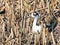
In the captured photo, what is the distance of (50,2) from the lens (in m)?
3.81

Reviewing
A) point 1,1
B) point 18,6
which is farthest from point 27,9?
point 1,1

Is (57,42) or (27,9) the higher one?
(27,9)

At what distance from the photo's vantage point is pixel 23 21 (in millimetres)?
3342

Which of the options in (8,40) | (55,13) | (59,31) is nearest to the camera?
(8,40)

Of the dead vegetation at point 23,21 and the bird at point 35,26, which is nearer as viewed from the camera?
the dead vegetation at point 23,21

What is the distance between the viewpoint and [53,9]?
3689 millimetres

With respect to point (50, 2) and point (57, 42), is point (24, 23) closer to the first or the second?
point (57, 42)

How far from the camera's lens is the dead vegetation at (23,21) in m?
3.07

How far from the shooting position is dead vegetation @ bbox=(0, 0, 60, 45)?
121 inches

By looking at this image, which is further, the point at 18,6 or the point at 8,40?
the point at 18,6

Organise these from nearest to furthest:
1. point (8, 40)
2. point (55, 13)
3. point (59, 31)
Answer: point (8, 40) → point (59, 31) → point (55, 13)

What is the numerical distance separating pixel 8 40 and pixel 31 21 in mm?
465

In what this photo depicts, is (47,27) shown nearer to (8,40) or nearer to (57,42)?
(57,42)

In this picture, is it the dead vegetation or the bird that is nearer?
the dead vegetation
